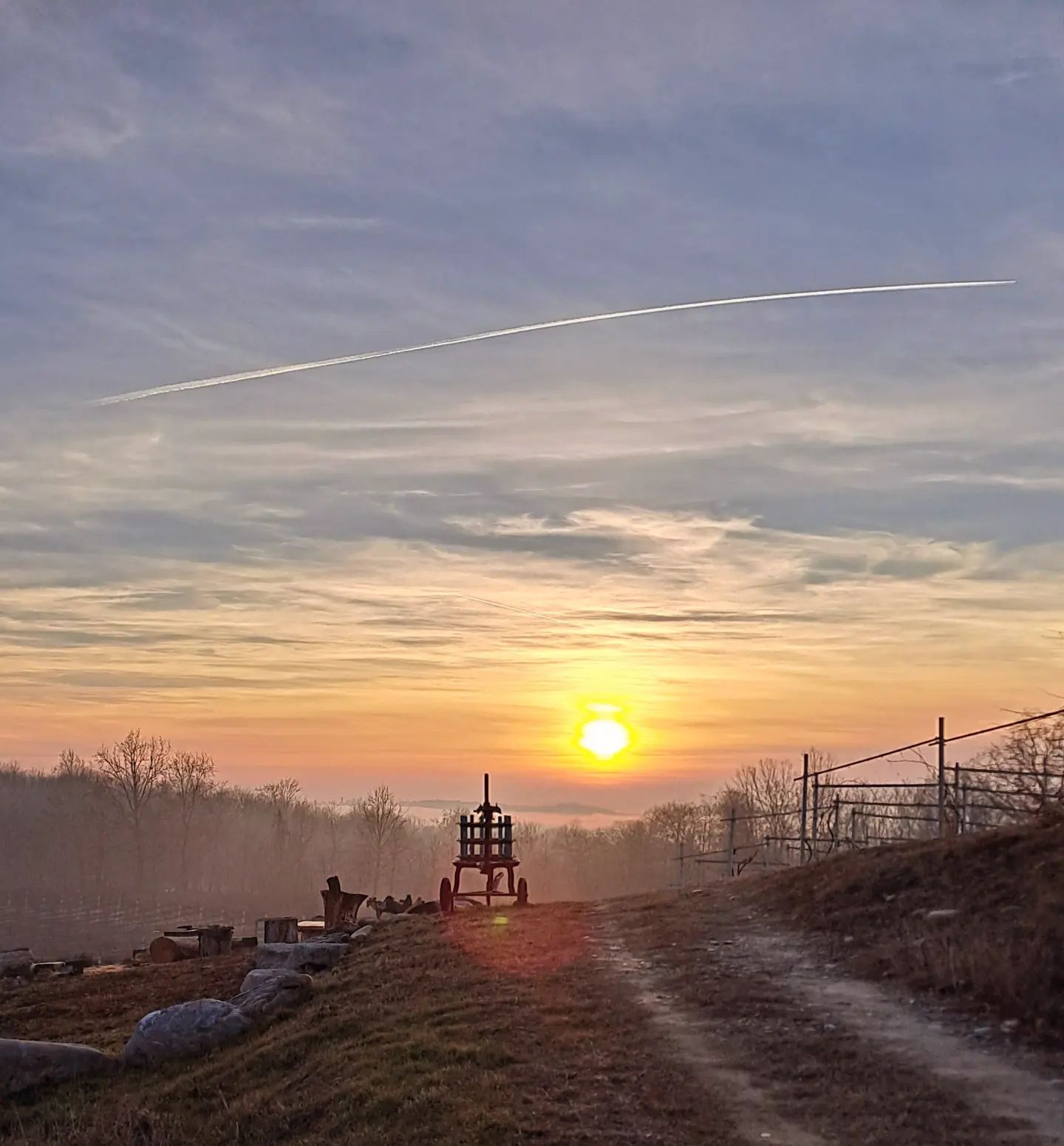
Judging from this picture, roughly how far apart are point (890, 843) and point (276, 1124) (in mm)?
12783

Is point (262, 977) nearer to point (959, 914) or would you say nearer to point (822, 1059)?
point (959, 914)

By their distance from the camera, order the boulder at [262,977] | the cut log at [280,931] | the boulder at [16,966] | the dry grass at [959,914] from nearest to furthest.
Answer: the dry grass at [959,914] < the boulder at [262,977] < the boulder at [16,966] < the cut log at [280,931]

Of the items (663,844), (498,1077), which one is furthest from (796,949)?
(663,844)

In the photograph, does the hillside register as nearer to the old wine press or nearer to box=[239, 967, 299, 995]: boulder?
box=[239, 967, 299, 995]: boulder

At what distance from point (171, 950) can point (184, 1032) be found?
14438mm

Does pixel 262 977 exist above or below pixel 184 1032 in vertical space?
above

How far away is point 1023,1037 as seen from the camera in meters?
11.0

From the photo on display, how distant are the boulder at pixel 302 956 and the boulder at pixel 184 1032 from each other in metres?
3.40

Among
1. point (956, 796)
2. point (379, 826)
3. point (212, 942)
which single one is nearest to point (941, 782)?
point (956, 796)

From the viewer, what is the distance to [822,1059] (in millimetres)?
10820

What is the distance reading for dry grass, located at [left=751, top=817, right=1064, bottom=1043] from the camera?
11969mm

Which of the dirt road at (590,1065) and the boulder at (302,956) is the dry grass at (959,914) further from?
the boulder at (302,956)

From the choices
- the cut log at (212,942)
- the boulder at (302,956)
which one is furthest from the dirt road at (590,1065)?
the cut log at (212,942)

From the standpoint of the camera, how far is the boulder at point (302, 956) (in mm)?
20547
